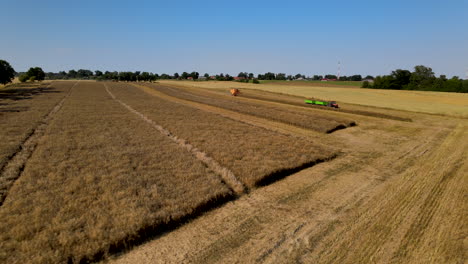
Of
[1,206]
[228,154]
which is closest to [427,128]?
[228,154]

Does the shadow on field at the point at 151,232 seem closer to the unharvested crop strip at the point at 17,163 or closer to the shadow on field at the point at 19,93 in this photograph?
the unharvested crop strip at the point at 17,163

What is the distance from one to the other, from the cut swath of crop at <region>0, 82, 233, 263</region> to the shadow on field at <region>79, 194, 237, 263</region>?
20 mm

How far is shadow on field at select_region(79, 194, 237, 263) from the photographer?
4426mm

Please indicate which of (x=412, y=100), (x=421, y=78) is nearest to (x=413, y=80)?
(x=421, y=78)

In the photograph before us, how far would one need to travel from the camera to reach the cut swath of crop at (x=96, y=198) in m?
4.55

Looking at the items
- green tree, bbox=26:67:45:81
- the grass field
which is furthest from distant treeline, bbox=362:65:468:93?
green tree, bbox=26:67:45:81

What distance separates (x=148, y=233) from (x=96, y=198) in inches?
89.7

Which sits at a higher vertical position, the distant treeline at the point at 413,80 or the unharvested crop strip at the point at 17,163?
the distant treeline at the point at 413,80

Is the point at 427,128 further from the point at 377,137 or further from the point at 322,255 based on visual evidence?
the point at 322,255

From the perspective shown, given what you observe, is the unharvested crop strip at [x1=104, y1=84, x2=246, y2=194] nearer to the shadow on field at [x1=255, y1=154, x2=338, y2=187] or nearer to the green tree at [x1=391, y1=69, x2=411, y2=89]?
the shadow on field at [x1=255, y1=154, x2=338, y2=187]

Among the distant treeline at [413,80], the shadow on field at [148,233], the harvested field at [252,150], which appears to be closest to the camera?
the shadow on field at [148,233]

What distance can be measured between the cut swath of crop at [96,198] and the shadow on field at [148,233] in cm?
2

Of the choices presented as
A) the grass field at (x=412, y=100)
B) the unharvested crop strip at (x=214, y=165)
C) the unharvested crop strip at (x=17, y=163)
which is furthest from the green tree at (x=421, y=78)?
the unharvested crop strip at (x=17, y=163)

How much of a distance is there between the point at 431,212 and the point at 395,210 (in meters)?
0.94
